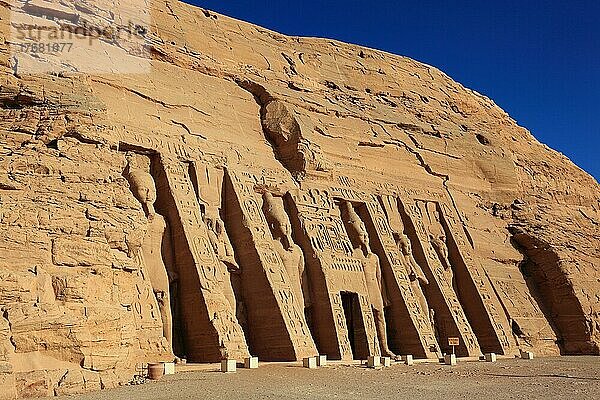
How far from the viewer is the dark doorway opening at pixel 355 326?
1823cm

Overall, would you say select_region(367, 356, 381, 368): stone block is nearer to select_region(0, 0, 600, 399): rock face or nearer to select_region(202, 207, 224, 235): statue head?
select_region(0, 0, 600, 399): rock face

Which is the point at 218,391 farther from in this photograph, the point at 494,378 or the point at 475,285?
the point at 475,285

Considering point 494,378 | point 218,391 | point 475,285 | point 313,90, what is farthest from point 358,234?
point 218,391

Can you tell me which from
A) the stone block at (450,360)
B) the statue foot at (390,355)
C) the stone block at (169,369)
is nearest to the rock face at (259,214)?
the statue foot at (390,355)

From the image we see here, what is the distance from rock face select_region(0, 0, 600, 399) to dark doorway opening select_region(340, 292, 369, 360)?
0.07 metres

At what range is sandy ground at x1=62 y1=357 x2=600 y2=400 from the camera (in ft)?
31.9

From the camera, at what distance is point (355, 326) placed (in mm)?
18625

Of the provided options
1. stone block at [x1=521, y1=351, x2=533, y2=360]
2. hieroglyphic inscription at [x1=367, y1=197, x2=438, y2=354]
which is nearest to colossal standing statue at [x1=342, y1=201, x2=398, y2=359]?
hieroglyphic inscription at [x1=367, y1=197, x2=438, y2=354]

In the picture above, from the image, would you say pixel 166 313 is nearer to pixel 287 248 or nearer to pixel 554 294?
pixel 287 248

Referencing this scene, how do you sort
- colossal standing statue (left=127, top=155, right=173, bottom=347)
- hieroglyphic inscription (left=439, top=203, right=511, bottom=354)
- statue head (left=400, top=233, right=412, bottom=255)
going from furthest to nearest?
1. statue head (left=400, top=233, right=412, bottom=255)
2. hieroglyphic inscription (left=439, top=203, right=511, bottom=354)
3. colossal standing statue (left=127, top=155, right=173, bottom=347)

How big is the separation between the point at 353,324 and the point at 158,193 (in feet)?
20.8

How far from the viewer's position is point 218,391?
10023 mm

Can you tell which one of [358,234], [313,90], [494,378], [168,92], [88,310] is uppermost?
[313,90]

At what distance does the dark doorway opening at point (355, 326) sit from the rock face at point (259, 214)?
0.07m
